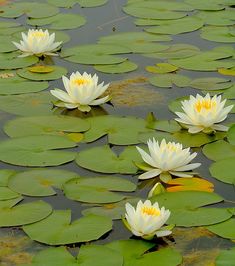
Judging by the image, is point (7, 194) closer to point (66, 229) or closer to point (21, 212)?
point (21, 212)

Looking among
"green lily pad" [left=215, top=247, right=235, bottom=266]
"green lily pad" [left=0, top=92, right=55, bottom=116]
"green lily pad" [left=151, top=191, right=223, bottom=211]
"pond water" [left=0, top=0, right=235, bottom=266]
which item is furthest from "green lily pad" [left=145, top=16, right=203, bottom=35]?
"green lily pad" [left=215, top=247, right=235, bottom=266]

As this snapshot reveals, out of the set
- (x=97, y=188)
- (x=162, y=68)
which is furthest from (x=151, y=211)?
(x=162, y=68)

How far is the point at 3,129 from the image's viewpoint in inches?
138

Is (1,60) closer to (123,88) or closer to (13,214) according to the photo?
(123,88)

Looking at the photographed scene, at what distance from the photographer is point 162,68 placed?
4.26 metres

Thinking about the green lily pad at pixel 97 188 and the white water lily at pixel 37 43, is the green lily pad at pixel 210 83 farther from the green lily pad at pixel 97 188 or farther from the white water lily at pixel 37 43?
the green lily pad at pixel 97 188

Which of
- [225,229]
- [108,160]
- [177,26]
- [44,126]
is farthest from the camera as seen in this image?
[177,26]

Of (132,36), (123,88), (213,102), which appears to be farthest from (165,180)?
(132,36)

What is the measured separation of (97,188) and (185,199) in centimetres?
37

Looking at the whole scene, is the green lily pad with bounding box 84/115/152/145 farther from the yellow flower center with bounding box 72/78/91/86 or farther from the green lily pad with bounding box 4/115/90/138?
the yellow flower center with bounding box 72/78/91/86

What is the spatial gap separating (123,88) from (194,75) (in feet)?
1.48

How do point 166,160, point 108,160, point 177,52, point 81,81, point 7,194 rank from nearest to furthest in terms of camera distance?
point 7,194 → point 166,160 → point 108,160 → point 81,81 → point 177,52

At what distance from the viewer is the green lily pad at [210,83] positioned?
3977 mm

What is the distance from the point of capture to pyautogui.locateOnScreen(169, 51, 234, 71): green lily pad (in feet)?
13.9
